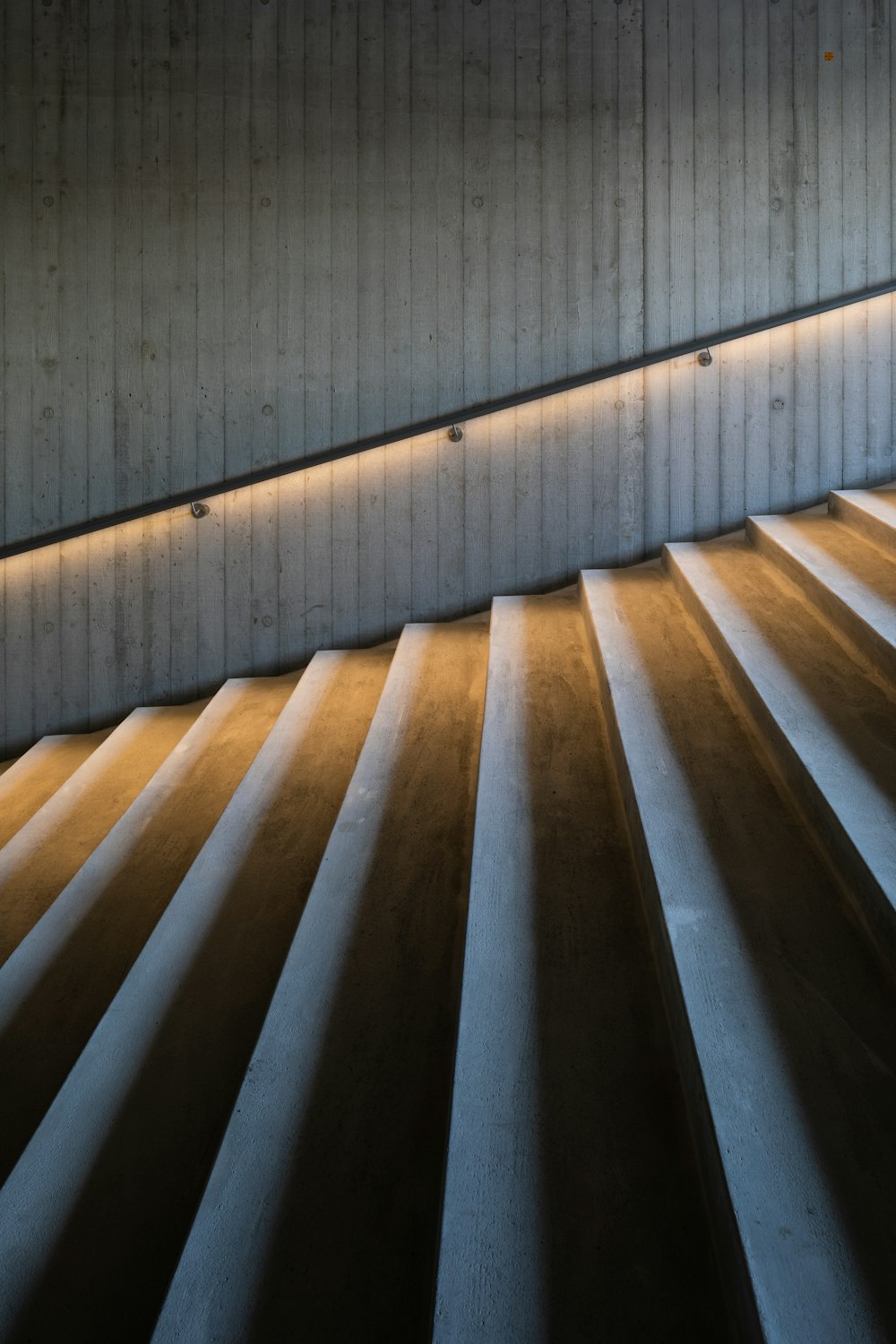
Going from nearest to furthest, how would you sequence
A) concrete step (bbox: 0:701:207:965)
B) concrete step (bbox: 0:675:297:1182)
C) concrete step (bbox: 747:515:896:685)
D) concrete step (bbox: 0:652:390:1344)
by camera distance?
1. concrete step (bbox: 0:652:390:1344)
2. concrete step (bbox: 0:675:297:1182)
3. concrete step (bbox: 747:515:896:685)
4. concrete step (bbox: 0:701:207:965)

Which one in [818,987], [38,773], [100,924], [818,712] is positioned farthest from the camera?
[38,773]

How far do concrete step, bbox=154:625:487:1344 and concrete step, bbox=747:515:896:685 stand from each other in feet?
3.10

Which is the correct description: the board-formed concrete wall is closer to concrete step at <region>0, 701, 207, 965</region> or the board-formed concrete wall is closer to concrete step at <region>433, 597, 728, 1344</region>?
concrete step at <region>0, 701, 207, 965</region>

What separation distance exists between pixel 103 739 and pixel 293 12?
9.01 ft

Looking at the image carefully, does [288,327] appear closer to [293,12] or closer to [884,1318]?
[293,12]

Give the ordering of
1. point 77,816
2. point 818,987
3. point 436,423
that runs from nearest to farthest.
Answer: point 818,987 → point 77,816 → point 436,423

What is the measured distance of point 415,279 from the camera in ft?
11.4

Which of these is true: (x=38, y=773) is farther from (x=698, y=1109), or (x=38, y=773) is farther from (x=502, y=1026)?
(x=698, y=1109)

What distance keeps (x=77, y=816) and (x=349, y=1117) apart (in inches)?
67.1

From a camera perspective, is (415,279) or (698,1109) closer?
(698,1109)

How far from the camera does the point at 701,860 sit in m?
1.49

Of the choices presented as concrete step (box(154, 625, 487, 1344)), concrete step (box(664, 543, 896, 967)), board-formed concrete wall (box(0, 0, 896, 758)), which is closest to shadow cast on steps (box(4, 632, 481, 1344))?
concrete step (box(154, 625, 487, 1344))

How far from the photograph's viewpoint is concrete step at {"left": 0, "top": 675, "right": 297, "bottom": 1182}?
5.28ft

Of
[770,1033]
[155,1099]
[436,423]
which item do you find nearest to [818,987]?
[770,1033]
